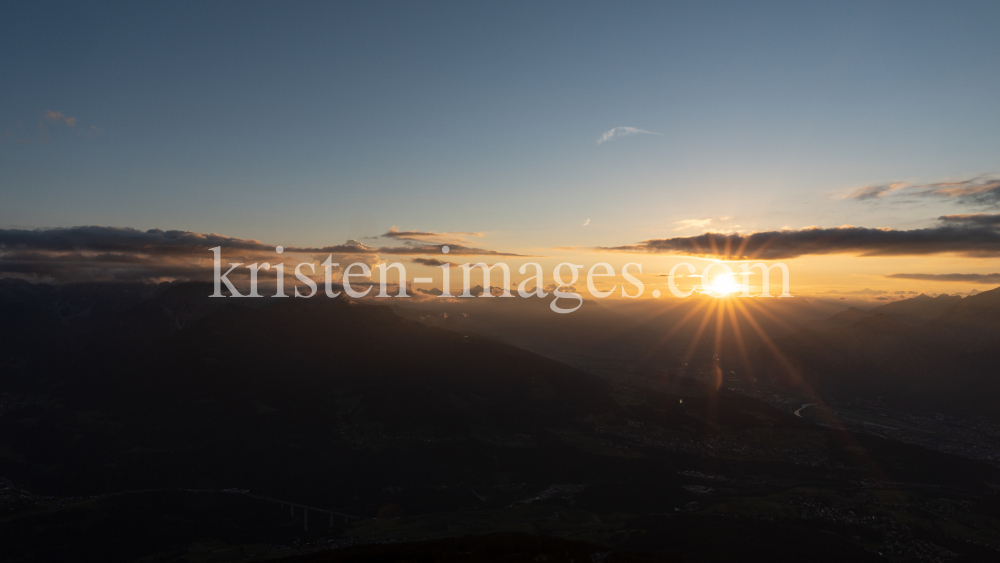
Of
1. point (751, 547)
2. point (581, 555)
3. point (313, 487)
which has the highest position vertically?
point (581, 555)

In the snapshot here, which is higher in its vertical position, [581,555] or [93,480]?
[581,555]

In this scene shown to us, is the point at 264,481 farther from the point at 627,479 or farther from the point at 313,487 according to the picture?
the point at 627,479

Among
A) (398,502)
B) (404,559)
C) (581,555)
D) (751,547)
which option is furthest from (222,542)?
(751,547)

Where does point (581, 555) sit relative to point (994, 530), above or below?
above

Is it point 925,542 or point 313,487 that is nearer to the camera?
point 925,542

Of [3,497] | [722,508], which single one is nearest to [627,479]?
[722,508]

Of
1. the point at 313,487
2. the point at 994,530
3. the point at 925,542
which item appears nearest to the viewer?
the point at 925,542

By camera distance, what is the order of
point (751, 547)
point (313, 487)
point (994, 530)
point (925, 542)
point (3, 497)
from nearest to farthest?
point (751, 547), point (925, 542), point (994, 530), point (3, 497), point (313, 487)

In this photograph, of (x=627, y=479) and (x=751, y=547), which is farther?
(x=627, y=479)

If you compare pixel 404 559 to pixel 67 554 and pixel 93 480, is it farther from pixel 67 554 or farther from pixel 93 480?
pixel 93 480
